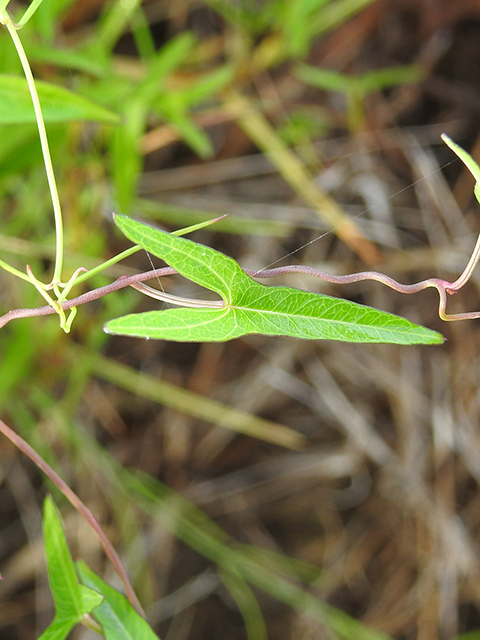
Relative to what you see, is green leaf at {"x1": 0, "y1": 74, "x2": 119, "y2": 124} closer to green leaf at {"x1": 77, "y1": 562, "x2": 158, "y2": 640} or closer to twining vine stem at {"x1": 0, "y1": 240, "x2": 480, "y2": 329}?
twining vine stem at {"x1": 0, "y1": 240, "x2": 480, "y2": 329}

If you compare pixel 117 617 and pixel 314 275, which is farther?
pixel 117 617

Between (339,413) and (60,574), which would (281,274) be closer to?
(60,574)

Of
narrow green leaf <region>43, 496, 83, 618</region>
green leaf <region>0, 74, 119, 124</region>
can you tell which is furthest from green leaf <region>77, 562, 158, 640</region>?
green leaf <region>0, 74, 119, 124</region>

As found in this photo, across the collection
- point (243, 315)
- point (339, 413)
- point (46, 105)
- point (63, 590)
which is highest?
point (46, 105)

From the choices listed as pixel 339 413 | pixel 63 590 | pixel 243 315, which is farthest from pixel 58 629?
pixel 339 413

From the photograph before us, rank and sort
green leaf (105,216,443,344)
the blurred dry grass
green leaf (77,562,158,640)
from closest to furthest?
green leaf (105,216,443,344) → green leaf (77,562,158,640) → the blurred dry grass

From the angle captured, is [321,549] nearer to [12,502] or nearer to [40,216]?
[12,502]

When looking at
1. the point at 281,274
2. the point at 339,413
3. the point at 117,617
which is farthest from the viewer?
the point at 339,413

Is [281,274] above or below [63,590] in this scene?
above
